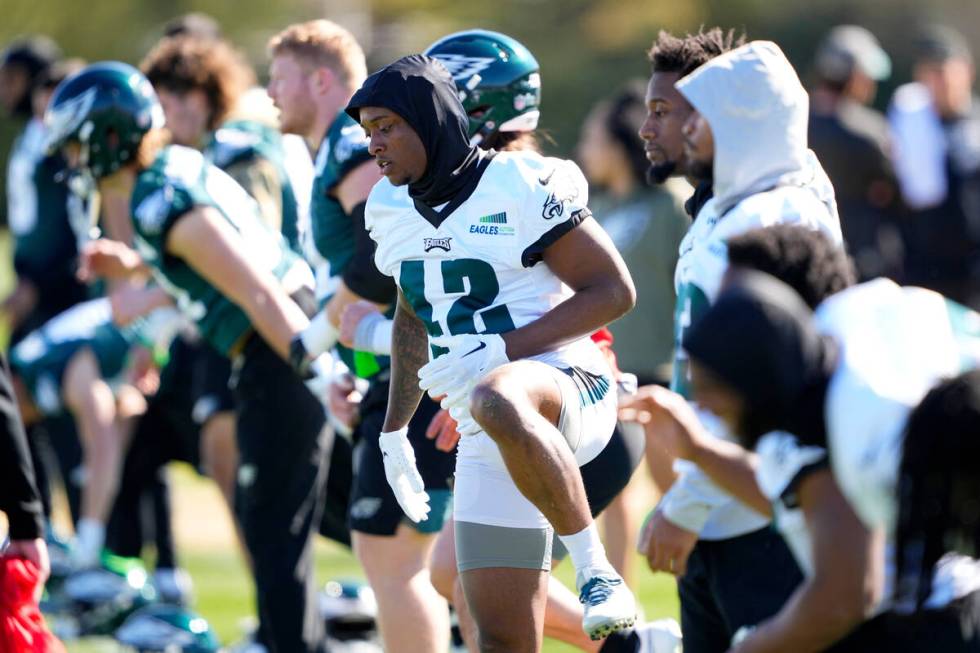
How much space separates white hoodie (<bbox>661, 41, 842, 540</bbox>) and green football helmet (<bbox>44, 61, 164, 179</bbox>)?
8.33 ft

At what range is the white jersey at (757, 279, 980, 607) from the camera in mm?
3143

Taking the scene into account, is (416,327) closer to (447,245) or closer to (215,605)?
(447,245)

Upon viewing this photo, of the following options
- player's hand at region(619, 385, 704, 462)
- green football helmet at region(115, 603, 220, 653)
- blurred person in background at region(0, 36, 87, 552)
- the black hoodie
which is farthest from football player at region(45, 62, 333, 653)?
blurred person in background at region(0, 36, 87, 552)

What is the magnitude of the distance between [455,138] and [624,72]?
31.1m

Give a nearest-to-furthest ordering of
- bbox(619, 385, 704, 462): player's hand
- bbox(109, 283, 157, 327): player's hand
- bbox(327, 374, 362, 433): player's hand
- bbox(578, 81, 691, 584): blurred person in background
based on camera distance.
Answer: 1. bbox(619, 385, 704, 462): player's hand
2. bbox(327, 374, 362, 433): player's hand
3. bbox(109, 283, 157, 327): player's hand
4. bbox(578, 81, 691, 584): blurred person in background

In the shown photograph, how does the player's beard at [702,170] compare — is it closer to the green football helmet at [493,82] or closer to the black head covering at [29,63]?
the green football helmet at [493,82]

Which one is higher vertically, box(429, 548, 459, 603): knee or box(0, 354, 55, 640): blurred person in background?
box(0, 354, 55, 640): blurred person in background

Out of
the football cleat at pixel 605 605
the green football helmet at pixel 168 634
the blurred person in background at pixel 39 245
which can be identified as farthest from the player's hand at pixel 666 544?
the blurred person in background at pixel 39 245

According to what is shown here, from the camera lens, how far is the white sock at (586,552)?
162 inches

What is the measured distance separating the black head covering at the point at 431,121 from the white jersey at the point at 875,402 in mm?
1272

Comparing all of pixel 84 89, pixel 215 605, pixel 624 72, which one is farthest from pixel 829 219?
pixel 624 72

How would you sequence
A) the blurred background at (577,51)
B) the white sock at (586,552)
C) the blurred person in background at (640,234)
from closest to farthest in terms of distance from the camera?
the white sock at (586,552)
the blurred person in background at (640,234)
the blurred background at (577,51)

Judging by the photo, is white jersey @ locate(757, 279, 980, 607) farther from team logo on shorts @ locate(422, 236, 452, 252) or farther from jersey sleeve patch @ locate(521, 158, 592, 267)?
team logo on shorts @ locate(422, 236, 452, 252)

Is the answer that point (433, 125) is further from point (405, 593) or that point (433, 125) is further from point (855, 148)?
point (855, 148)
